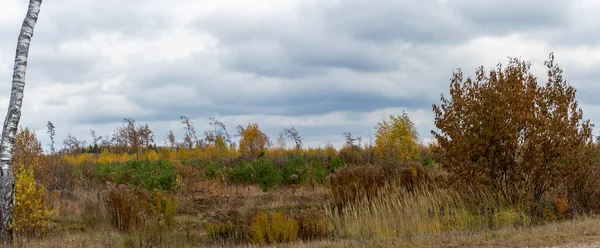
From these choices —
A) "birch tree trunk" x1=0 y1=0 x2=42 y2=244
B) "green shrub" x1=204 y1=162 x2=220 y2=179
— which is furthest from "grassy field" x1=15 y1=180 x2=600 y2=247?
"green shrub" x1=204 y1=162 x2=220 y2=179

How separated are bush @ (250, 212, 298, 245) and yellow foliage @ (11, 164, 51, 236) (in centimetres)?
488

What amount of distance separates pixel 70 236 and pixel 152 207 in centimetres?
201

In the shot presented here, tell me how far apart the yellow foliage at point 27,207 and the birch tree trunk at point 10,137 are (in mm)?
350

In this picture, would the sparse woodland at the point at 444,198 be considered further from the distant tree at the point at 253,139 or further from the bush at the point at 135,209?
the distant tree at the point at 253,139

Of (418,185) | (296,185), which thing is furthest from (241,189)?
(418,185)

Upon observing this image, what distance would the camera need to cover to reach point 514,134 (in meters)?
14.3

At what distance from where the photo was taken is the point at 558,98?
14844mm

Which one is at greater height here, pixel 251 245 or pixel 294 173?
pixel 294 173

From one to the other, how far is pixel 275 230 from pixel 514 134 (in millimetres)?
6269

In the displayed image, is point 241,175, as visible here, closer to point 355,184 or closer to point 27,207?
point 355,184

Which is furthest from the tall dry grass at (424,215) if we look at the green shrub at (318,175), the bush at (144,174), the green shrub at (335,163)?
the green shrub at (335,163)

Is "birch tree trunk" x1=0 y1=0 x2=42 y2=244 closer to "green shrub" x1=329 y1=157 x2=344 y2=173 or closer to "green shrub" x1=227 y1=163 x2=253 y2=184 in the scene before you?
"green shrub" x1=227 y1=163 x2=253 y2=184

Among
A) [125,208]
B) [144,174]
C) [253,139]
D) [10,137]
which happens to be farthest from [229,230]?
[253,139]

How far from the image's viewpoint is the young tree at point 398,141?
96.6ft
